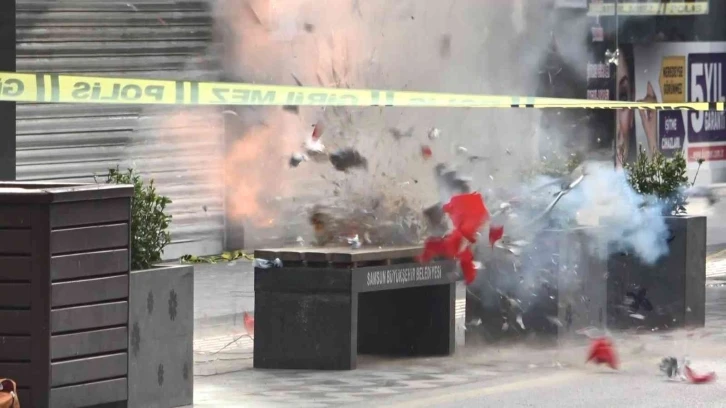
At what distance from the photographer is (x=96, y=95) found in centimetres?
991

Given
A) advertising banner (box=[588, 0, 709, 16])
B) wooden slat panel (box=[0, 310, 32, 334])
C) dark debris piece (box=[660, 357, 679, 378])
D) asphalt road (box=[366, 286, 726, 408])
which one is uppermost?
advertising banner (box=[588, 0, 709, 16])

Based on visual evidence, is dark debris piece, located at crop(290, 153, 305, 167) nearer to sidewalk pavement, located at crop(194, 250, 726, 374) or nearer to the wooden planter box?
sidewalk pavement, located at crop(194, 250, 726, 374)

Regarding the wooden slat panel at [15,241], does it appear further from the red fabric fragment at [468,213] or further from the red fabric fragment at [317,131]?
the red fabric fragment at [317,131]

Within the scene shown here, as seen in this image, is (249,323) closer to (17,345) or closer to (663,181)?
(663,181)

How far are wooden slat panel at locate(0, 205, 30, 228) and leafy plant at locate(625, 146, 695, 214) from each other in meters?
5.38

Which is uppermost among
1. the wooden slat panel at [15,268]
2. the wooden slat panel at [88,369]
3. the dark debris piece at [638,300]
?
the wooden slat panel at [15,268]

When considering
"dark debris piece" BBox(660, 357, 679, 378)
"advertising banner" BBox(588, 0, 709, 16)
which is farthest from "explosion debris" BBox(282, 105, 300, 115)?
"dark debris piece" BBox(660, 357, 679, 378)

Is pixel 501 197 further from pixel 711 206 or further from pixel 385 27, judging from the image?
pixel 711 206

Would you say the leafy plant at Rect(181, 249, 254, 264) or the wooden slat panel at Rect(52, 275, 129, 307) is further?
the leafy plant at Rect(181, 249, 254, 264)

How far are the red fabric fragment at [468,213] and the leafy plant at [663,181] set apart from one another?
1072 millimetres

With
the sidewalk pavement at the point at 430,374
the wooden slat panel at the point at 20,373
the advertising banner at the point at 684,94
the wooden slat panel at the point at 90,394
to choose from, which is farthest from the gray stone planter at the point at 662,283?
the advertising banner at the point at 684,94

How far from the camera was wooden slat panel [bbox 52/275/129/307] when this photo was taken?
24.8ft

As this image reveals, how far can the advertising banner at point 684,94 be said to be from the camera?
2430 cm

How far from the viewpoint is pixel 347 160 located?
12984mm
